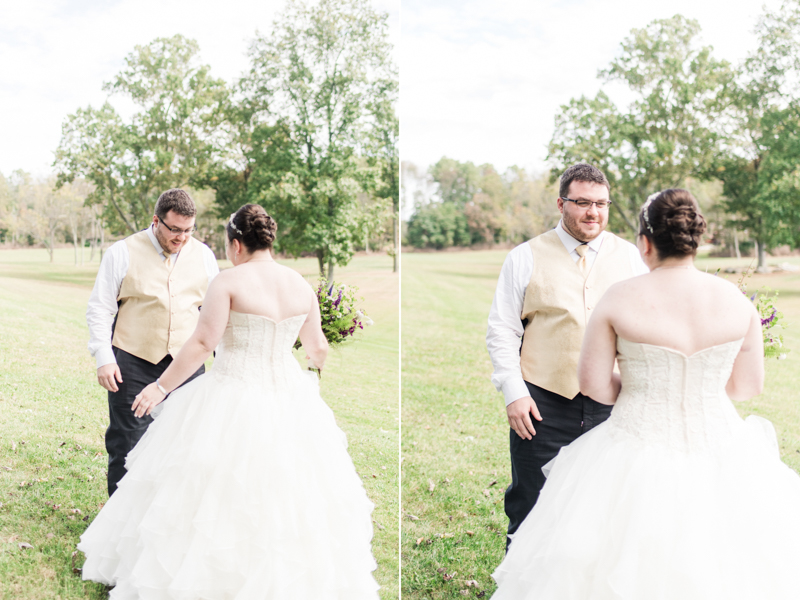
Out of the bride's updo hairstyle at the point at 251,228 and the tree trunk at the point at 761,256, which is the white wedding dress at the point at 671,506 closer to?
the bride's updo hairstyle at the point at 251,228

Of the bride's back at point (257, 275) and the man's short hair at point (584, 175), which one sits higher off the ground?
the man's short hair at point (584, 175)

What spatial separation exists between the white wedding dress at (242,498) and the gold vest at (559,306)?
40.7 inches

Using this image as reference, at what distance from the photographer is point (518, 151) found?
30.2m

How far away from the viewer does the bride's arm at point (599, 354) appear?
201cm

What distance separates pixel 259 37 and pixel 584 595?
48.4 ft

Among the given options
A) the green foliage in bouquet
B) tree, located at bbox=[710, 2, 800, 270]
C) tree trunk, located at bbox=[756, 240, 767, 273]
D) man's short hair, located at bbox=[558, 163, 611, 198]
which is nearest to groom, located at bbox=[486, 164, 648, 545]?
man's short hair, located at bbox=[558, 163, 611, 198]

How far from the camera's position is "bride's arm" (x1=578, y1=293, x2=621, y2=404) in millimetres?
2006

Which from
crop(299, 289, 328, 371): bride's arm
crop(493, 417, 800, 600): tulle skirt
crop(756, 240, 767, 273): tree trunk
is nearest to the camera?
crop(493, 417, 800, 600): tulle skirt

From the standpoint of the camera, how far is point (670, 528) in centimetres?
188

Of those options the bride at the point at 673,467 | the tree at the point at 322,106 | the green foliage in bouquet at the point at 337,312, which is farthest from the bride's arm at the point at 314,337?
the tree at the point at 322,106

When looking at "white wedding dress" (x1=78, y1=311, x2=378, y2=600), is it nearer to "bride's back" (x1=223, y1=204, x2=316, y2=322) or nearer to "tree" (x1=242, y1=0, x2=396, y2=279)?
"bride's back" (x1=223, y1=204, x2=316, y2=322)

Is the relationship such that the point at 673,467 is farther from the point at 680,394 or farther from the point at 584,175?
the point at 584,175

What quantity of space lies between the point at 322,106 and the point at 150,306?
1157cm

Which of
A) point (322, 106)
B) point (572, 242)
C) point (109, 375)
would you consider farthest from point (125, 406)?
point (322, 106)
